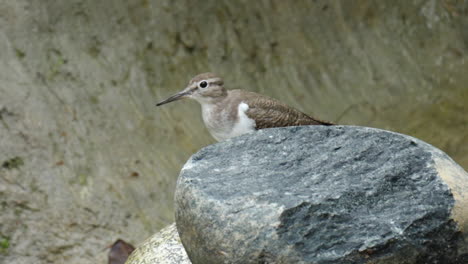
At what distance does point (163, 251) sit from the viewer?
514 cm

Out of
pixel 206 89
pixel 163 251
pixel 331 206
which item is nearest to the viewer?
pixel 331 206

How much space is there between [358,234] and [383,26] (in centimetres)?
570

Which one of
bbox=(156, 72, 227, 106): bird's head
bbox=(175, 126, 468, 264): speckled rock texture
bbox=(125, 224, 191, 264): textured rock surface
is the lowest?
bbox=(125, 224, 191, 264): textured rock surface

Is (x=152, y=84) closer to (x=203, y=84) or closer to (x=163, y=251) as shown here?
(x=203, y=84)

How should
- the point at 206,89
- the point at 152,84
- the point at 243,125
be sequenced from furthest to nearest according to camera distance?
the point at 152,84
the point at 206,89
the point at 243,125

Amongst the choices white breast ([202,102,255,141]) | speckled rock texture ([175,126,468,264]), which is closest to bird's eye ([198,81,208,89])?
white breast ([202,102,255,141])

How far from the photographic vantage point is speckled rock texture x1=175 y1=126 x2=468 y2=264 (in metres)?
3.81

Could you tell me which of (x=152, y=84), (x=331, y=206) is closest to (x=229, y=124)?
(x=331, y=206)

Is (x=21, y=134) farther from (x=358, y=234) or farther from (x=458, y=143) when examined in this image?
(x=458, y=143)

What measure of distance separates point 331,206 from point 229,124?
2.08m

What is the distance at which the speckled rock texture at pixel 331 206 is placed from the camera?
381 centimetres

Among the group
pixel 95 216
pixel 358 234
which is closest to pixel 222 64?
pixel 95 216

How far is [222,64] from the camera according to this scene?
8328 mm

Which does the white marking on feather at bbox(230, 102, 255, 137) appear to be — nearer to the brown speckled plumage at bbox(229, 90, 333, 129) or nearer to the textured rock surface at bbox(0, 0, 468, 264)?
the brown speckled plumage at bbox(229, 90, 333, 129)
